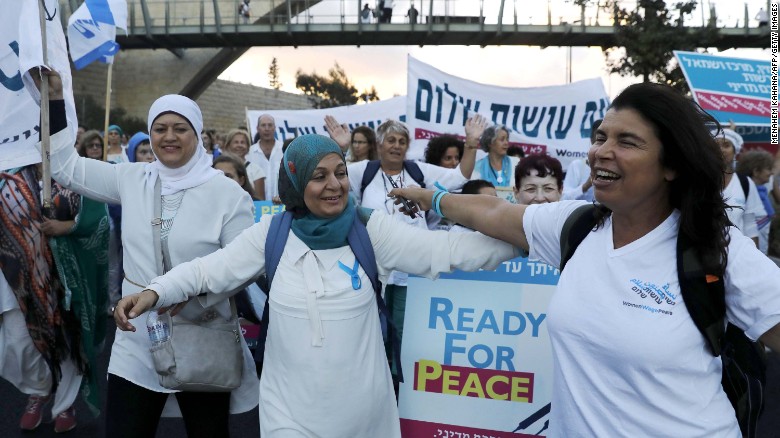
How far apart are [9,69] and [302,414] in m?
2.56

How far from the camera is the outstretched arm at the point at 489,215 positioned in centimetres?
204

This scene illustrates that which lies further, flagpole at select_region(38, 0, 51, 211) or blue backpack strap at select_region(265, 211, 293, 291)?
flagpole at select_region(38, 0, 51, 211)

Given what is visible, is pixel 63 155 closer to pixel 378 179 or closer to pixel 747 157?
pixel 378 179

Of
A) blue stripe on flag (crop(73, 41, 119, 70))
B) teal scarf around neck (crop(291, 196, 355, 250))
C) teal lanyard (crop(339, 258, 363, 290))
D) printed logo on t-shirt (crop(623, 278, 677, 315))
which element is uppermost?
blue stripe on flag (crop(73, 41, 119, 70))

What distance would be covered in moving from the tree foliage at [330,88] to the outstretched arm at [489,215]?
38.1 metres

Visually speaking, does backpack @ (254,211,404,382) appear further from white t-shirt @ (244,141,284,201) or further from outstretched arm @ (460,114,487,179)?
white t-shirt @ (244,141,284,201)

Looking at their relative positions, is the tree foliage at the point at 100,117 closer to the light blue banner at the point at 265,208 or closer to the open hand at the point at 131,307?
the light blue banner at the point at 265,208

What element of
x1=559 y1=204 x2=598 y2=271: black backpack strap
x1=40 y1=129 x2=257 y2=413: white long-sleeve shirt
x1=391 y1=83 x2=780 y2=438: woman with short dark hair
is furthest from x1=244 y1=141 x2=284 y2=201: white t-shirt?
x1=391 y1=83 x2=780 y2=438: woman with short dark hair

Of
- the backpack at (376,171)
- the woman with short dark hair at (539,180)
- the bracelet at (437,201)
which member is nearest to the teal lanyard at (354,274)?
the bracelet at (437,201)

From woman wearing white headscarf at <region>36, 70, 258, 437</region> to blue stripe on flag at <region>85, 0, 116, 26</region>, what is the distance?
225 cm

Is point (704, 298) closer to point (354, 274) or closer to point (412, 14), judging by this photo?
point (354, 274)

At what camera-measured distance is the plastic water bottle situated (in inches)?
98.3

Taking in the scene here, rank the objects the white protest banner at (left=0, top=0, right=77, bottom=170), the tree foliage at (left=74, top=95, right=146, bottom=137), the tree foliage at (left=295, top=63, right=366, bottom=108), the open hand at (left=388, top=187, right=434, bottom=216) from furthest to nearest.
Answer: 1. the tree foliage at (left=295, top=63, right=366, bottom=108)
2. the tree foliage at (left=74, top=95, right=146, bottom=137)
3. the white protest banner at (left=0, top=0, right=77, bottom=170)
4. the open hand at (left=388, top=187, right=434, bottom=216)

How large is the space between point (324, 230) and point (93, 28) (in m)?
3.56
